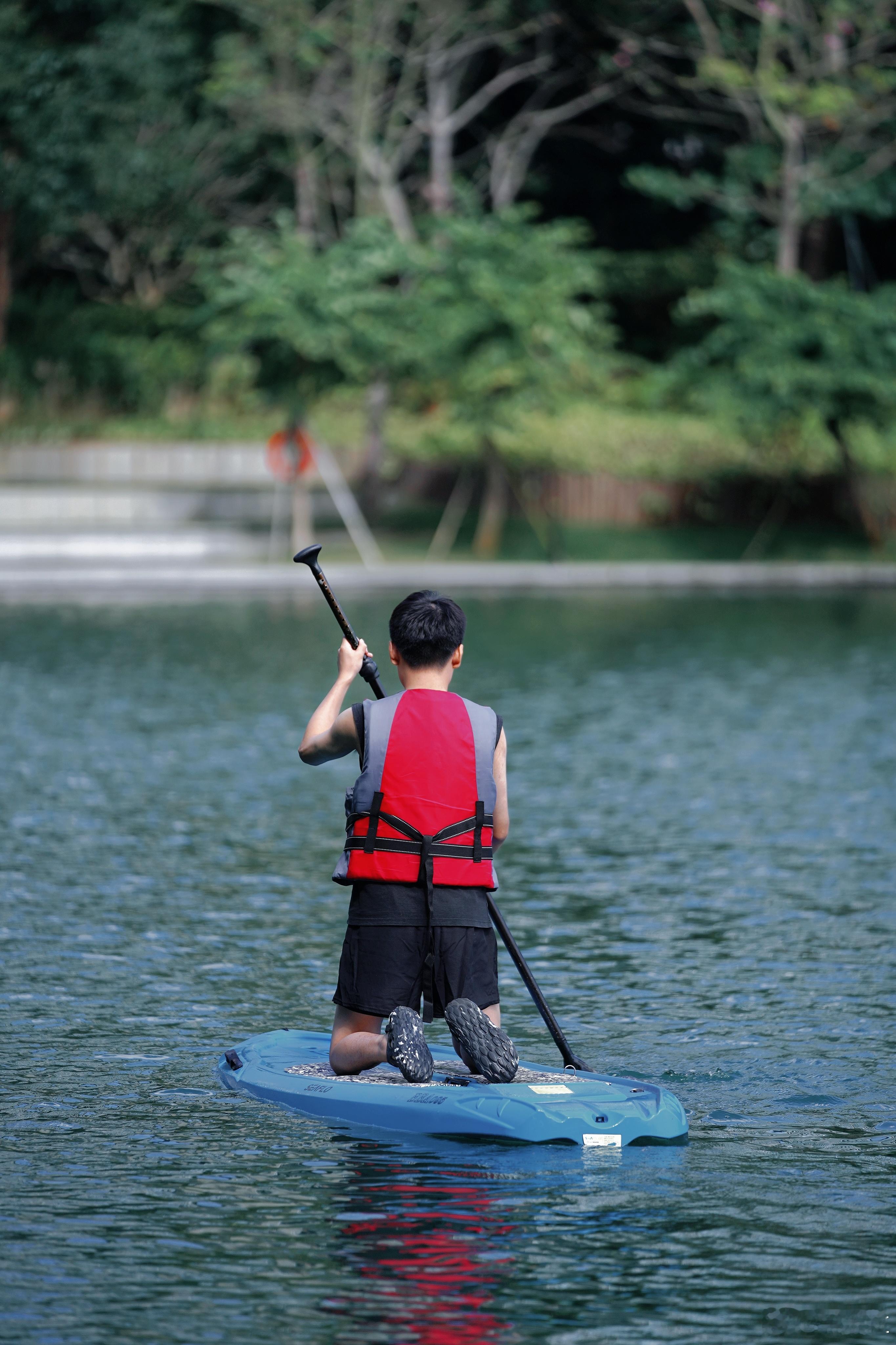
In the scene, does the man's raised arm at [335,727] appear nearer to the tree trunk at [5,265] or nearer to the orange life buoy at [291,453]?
the orange life buoy at [291,453]

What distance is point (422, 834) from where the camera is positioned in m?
6.01

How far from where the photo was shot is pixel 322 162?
42.0 meters

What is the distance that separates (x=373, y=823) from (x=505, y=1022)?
1.87 m

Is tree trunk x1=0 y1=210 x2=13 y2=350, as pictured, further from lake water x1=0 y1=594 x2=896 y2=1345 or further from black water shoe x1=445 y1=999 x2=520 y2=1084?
black water shoe x1=445 y1=999 x2=520 y2=1084

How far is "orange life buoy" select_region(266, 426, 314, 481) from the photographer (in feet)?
102

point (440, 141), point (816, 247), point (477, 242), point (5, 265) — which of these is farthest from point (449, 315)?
point (5, 265)

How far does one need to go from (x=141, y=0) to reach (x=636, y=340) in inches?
488

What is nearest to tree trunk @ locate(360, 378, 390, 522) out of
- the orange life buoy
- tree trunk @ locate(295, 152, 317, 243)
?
tree trunk @ locate(295, 152, 317, 243)

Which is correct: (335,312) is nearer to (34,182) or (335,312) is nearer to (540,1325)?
(34,182)

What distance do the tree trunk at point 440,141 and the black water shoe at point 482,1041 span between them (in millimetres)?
34214

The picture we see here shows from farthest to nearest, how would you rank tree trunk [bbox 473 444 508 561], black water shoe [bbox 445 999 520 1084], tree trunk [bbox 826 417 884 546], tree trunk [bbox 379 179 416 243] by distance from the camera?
tree trunk [bbox 379 179 416 243]
tree trunk [bbox 473 444 508 561]
tree trunk [bbox 826 417 884 546]
black water shoe [bbox 445 999 520 1084]

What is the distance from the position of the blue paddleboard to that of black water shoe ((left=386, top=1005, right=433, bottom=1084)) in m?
0.12

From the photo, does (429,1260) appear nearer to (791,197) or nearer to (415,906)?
(415,906)

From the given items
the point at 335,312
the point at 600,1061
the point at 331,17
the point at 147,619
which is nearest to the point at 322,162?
the point at 331,17
